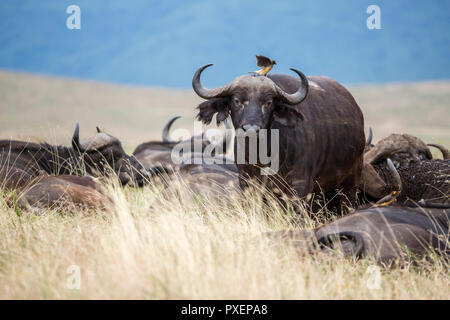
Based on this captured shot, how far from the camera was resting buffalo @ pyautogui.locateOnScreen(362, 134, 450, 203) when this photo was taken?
8.39m

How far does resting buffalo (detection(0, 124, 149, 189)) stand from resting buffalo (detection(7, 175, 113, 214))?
1.52 metres

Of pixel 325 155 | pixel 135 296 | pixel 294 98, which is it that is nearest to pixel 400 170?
pixel 325 155

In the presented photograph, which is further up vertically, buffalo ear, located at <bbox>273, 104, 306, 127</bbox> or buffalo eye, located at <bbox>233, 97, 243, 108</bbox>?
buffalo eye, located at <bbox>233, 97, 243, 108</bbox>

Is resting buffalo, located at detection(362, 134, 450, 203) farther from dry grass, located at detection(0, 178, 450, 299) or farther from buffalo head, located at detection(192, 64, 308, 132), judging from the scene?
dry grass, located at detection(0, 178, 450, 299)

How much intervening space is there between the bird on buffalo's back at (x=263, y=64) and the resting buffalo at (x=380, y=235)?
240 centimetres

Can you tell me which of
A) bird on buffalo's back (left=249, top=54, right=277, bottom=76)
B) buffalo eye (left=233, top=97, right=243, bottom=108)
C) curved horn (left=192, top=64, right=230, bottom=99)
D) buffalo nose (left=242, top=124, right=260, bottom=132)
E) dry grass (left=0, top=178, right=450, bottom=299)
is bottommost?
dry grass (left=0, top=178, right=450, bottom=299)

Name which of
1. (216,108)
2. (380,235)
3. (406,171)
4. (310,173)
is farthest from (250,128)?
(406,171)

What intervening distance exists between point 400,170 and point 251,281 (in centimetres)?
569

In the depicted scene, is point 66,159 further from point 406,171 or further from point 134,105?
point 134,105

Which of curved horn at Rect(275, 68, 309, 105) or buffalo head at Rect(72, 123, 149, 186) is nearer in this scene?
curved horn at Rect(275, 68, 309, 105)

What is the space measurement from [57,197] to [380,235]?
3848 millimetres

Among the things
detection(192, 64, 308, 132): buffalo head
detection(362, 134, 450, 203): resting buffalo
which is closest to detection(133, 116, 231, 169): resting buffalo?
detection(362, 134, 450, 203): resting buffalo

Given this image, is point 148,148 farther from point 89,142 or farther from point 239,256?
point 239,256

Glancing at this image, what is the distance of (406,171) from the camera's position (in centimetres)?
914
